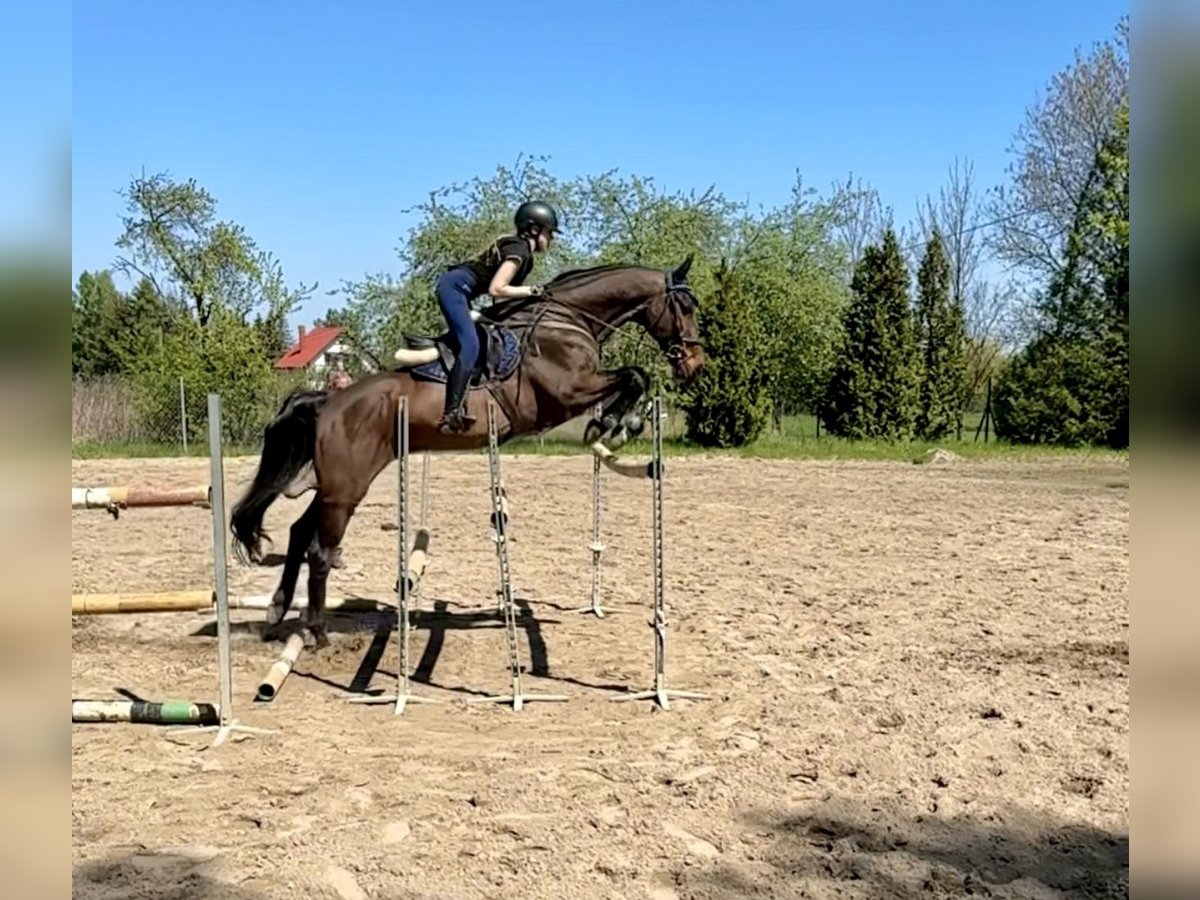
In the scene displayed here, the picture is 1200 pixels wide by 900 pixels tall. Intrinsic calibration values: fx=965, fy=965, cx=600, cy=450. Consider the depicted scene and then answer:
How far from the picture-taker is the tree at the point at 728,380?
21.1 metres

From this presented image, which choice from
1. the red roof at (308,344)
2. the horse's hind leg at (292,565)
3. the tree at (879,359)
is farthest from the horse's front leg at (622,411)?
the red roof at (308,344)

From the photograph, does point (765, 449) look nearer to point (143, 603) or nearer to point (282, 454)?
point (282, 454)

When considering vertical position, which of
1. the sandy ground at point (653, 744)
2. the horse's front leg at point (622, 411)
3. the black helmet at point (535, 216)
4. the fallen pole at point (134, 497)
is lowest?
the sandy ground at point (653, 744)

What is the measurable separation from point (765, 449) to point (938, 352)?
565 centimetres

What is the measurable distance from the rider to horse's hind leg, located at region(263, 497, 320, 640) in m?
1.05

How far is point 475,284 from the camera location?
17.3 feet

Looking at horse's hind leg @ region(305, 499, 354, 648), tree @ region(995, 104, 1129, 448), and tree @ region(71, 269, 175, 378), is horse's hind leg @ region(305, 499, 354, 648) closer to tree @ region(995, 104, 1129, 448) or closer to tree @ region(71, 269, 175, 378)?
tree @ region(995, 104, 1129, 448)

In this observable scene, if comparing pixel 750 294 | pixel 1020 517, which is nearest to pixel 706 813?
pixel 1020 517

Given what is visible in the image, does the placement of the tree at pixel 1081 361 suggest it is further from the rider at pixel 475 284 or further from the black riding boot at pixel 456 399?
the black riding boot at pixel 456 399

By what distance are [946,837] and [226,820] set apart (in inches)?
92.0

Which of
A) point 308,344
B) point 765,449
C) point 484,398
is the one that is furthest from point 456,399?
point 308,344
